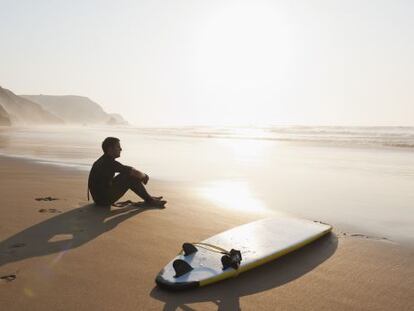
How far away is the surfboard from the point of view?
3.17 m

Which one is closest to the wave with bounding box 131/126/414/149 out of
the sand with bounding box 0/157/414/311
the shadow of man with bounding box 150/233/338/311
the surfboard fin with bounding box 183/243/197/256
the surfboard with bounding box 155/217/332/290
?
the surfboard with bounding box 155/217/332/290

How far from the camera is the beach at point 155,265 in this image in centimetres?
291

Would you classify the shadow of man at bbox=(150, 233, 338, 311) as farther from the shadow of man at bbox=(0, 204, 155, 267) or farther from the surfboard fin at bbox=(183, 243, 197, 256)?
the shadow of man at bbox=(0, 204, 155, 267)

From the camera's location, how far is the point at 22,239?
4203 millimetres

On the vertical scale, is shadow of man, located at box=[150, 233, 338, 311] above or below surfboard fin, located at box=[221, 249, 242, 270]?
below

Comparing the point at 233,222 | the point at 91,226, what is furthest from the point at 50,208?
the point at 233,222

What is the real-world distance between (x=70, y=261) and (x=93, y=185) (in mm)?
2245

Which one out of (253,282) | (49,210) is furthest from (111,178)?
(253,282)

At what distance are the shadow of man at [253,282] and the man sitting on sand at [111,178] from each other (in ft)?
8.56

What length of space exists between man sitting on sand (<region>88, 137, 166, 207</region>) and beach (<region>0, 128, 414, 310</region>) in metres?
0.22

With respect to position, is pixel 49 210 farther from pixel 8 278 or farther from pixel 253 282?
pixel 253 282

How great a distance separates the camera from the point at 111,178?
5.77 metres

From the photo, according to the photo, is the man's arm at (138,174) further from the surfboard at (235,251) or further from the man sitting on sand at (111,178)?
the surfboard at (235,251)

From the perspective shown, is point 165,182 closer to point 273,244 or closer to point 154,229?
point 154,229
